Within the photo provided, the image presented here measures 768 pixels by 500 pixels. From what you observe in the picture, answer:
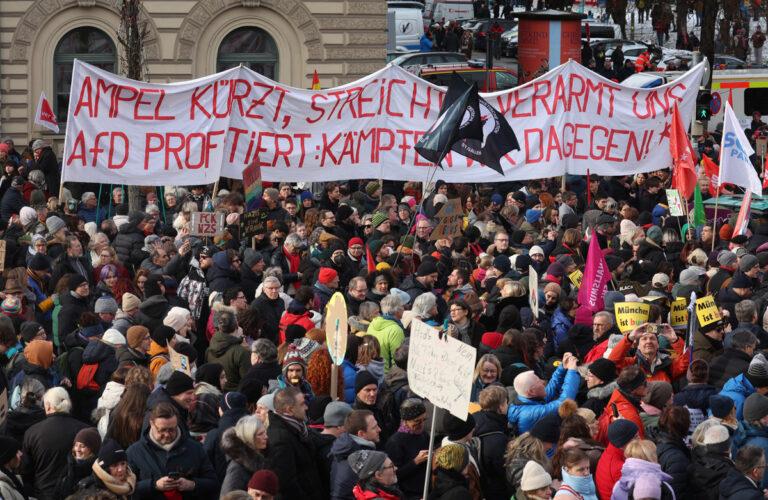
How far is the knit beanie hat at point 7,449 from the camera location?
817cm

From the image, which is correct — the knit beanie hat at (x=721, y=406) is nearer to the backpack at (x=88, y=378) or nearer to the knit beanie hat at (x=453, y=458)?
the knit beanie hat at (x=453, y=458)

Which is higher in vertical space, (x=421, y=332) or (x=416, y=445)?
(x=421, y=332)

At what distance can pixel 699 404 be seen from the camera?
994 centimetres

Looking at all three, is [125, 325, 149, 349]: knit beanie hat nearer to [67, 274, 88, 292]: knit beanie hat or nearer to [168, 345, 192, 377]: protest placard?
[168, 345, 192, 377]: protest placard

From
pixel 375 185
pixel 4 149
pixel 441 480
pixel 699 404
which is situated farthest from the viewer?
pixel 4 149

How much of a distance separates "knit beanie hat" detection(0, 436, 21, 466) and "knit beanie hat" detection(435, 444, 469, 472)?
2.28 meters

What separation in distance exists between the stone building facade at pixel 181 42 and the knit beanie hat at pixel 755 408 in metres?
21.6

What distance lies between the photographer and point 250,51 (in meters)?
30.6

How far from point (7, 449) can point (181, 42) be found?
22.7 meters

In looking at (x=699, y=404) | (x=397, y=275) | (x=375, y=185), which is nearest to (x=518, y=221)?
(x=375, y=185)

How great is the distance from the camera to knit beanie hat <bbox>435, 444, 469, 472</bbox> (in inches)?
331

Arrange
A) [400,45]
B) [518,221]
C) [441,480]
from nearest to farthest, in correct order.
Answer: [441,480], [518,221], [400,45]

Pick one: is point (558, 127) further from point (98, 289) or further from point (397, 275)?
point (98, 289)

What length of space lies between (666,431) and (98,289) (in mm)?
6036
